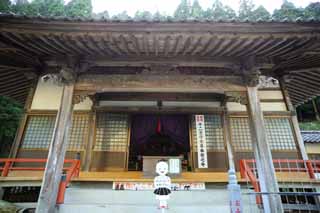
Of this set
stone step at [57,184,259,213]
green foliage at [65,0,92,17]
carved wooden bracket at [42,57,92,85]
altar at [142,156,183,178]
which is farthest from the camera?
green foliage at [65,0,92,17]

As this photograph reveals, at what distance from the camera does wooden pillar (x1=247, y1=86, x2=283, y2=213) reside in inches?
129

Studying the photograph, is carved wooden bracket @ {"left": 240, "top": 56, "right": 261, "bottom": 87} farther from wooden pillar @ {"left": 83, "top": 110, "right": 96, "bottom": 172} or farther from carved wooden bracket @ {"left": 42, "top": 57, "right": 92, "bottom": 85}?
wooden pillar @ {"left": 83, "top": 110, "right": 96, "bottom": 172}

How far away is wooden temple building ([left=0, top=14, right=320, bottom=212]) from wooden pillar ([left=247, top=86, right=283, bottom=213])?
0.06 feet

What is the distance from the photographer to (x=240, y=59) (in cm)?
411

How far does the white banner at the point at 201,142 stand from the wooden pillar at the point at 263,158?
2.39 meters

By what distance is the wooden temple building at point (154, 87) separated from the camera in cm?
324

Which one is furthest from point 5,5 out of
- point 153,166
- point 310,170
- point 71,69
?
point 310,170

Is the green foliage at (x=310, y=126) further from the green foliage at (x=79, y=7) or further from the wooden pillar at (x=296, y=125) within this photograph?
the green foliage at (x=79, y=7)

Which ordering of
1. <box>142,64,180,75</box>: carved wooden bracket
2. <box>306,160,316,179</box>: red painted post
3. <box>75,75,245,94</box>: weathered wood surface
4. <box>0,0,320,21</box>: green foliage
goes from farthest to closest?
1. <box>0,0,320,21</box>: green foliage
2. <box>306,160,316,179</box>: red painted post
3. <box>142,64,180,75</box>: carved wooden bracket
4. <box>75,75,245,94</box>: weathered wood surface

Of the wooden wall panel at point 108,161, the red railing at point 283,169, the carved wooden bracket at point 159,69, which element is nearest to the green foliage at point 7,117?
the wooden wall panel at point 108,161

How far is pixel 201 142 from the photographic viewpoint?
615 cm

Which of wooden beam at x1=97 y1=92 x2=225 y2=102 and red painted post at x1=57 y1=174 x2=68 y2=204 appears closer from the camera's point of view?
red painted post at x1=57 y1=174 x2=68 y2=204

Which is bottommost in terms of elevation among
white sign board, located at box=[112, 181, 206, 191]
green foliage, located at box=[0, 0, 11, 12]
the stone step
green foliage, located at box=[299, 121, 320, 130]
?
the stone step

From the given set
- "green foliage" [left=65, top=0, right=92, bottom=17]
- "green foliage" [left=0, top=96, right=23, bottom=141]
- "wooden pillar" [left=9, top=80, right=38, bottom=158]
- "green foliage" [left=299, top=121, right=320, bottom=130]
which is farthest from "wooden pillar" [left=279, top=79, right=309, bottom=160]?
"green foliage" [left=299, top=121, right=320, bottom=130]
